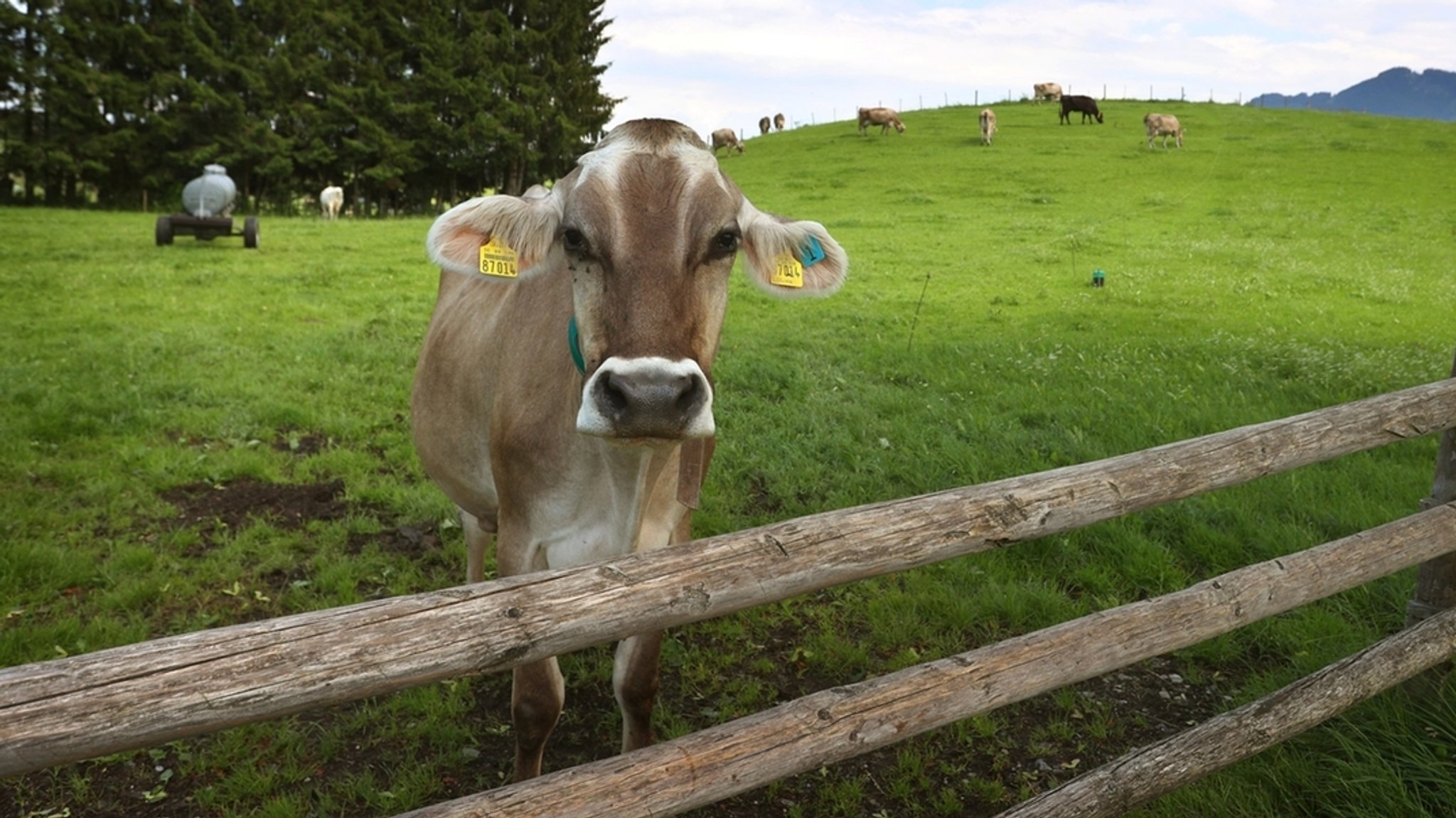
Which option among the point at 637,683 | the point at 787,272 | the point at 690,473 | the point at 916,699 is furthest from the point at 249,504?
the point at 916,699

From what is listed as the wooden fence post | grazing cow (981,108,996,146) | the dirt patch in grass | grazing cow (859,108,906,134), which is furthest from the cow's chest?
grazing cow (859,108,906,134)

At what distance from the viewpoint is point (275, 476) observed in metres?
6.46

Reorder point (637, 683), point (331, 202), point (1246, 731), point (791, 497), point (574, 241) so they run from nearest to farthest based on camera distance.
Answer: point (574, 241) < point (1246, 731) < point (637, 683) < point (791, 497) < point (331, 202)

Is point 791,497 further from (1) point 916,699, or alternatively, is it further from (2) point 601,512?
(1) point 916,699

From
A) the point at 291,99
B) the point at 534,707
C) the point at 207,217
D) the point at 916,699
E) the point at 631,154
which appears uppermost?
the point at 291,99

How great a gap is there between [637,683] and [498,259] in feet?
5.34

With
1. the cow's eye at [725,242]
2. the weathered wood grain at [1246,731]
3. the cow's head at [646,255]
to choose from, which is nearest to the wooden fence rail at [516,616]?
the cow's head at [646,255]

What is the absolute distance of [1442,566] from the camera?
356 cm

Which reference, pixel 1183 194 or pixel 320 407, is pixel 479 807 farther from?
pixel 1183 194

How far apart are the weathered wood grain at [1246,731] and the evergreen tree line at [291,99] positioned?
1458 inches

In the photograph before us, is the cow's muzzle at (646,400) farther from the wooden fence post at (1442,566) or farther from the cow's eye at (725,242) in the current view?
the wooden fence post at (1442,566)

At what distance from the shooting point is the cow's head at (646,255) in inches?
93.7

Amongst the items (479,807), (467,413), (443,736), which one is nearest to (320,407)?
(467,413)

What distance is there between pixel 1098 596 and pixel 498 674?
3.04 meters
